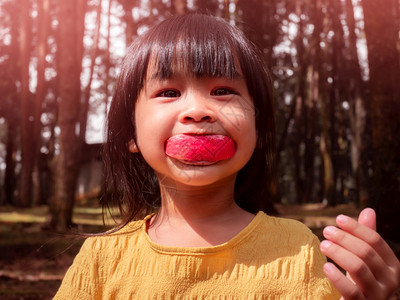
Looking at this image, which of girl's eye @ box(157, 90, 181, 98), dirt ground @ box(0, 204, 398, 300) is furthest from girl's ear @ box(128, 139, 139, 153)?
dirt ground @ box(0, 204, 398, 300)

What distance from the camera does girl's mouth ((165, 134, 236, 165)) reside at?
157 cm

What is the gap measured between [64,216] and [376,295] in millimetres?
6314

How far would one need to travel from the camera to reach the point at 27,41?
46.9ft

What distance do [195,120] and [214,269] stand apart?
1.73 feet

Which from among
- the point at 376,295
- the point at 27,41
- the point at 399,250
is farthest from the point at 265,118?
the point at 27,41

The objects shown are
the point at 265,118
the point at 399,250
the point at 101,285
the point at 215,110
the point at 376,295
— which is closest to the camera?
the point at 376,295

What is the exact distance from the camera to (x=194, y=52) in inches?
64.9

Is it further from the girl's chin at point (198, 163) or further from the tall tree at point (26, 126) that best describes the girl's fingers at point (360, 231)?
the tall tree at point (26, 126)

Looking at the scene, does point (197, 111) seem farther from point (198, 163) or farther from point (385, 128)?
point (385, 128)

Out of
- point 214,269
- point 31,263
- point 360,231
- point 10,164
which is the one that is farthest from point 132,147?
point 10,164

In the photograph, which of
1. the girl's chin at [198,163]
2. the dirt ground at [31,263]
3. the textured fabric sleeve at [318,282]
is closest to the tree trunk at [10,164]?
the dirt ground at [31,263]

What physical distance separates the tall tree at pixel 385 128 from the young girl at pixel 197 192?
3.58 meters

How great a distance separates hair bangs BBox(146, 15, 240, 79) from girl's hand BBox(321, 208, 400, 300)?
0.70 m

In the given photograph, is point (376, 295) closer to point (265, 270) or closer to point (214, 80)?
point (265, 270)
